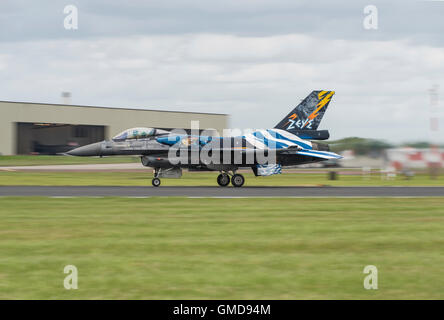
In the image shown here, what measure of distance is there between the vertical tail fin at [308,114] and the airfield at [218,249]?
1149 cm

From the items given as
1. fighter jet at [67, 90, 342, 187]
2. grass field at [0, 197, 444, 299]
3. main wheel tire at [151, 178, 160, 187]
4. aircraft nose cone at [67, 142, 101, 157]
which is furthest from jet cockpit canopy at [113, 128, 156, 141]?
grass field at [0, 197, 444, 299]

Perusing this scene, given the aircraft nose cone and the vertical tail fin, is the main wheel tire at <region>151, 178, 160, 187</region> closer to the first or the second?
the aircraft nose cone

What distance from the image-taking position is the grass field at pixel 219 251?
7449mm

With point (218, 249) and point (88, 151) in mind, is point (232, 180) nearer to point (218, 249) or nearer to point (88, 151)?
point (88, 151)

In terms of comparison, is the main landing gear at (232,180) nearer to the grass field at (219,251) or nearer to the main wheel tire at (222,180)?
the main wheel tire at (222,180)

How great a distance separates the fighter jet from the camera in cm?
2744

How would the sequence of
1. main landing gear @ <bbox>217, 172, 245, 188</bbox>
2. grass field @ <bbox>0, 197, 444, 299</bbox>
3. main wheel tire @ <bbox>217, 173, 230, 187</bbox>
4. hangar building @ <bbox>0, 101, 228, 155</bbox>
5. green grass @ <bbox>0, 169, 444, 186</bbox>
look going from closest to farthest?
grass field @ <bbox>0, 197, 444, 299</bbox>
main landing gear @ <bbox>217, 172, 245, 188</bbox>
main wheel tire @ <bbox>217, 173, 230, 187</bbox>
green grass @ <bbox>0, 169, 444, 186</bbox>
hangar building @ <bbox>0, 101, 228, 155</bbox>

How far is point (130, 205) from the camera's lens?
17.8m

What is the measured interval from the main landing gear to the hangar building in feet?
147

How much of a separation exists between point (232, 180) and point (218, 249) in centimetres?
1815

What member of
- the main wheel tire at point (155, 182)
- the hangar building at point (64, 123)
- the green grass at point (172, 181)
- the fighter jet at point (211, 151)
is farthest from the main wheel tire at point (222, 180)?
the hangar building at point (64, 123)
